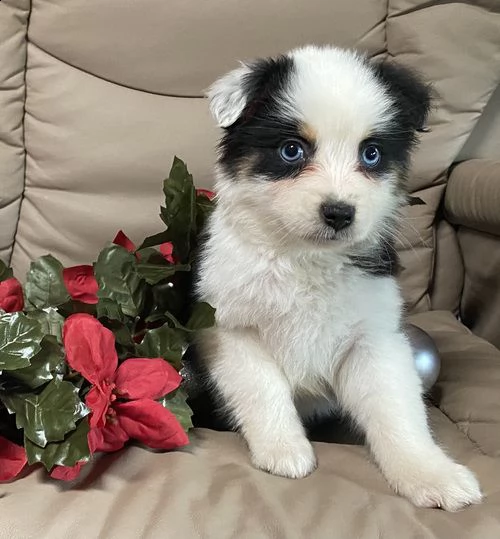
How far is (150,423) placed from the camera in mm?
1332

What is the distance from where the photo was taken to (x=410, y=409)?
1.43 metres

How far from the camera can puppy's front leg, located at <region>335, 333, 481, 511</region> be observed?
1262 millimetres

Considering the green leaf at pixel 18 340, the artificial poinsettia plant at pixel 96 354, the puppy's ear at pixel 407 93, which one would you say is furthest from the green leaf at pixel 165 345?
the puppy's ear at pixel 407 93

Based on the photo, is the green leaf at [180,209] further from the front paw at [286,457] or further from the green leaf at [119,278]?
the front paw at [286,457]

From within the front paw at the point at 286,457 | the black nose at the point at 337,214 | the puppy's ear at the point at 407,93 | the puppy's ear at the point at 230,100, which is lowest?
the front paw at the point at 286,457

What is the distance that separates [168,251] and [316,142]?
0.55 metres

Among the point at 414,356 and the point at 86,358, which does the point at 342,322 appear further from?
the point at 86,358

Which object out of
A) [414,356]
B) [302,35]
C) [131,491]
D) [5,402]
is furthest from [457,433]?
[302,35]

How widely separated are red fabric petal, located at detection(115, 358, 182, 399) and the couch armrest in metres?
1.15

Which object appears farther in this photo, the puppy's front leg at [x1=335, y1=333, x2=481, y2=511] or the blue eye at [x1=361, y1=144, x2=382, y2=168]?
the blue eye at [x1=361, y1=144, x2=382, y2=168]

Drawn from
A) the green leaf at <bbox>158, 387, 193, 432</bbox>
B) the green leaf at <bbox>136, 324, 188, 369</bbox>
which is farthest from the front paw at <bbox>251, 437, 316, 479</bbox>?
the green leaf at <bbox>136, 324, 188, 369</bbox>

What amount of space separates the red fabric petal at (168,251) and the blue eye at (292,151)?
18.0 inches

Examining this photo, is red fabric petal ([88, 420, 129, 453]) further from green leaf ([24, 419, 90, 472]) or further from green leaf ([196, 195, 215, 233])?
green leaf ([196, 195, 215, 233])

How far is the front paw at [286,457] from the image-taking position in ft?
4.37
